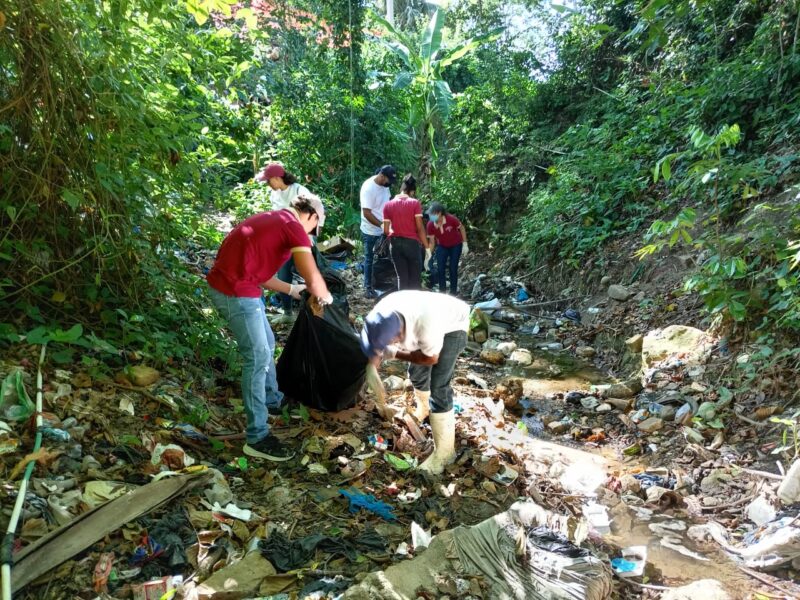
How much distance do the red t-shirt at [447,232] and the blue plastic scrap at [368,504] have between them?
4702mm

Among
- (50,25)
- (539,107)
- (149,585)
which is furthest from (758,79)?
(149,585)

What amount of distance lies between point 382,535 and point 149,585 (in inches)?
42.5

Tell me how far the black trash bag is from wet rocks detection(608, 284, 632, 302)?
4113 millimetres

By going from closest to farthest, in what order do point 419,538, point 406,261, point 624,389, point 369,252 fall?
1. point 419,538
2. point 624,389
3. point 406,261
4. point 369,252

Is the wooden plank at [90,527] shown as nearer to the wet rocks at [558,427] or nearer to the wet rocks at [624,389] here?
the wet rocks at [558,427]

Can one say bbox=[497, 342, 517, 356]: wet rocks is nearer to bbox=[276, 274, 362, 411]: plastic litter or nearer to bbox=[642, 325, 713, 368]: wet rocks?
bbox=[642, 325, 713, 368]: wet rocks

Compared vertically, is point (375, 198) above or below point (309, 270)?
above

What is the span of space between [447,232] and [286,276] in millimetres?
2758

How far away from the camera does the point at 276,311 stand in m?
5.63

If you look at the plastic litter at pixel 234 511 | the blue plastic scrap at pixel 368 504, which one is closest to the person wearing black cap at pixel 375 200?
the blue plastic scrap at pixel 368 504

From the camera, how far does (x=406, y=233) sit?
559cm

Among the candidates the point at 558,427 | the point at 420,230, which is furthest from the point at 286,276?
the point at 558,427

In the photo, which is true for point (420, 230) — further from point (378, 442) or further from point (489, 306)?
point (378, 442)

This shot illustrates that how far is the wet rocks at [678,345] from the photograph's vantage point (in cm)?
459
